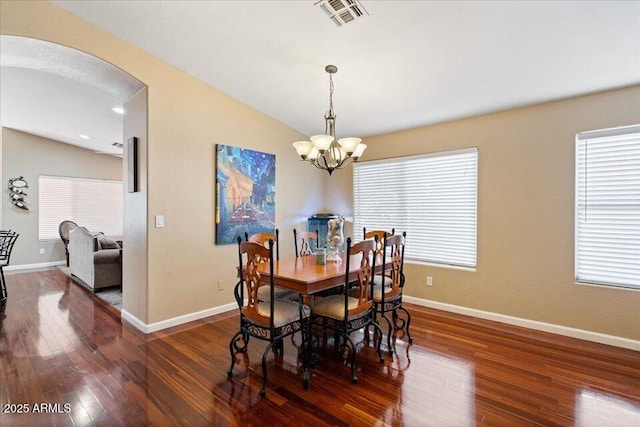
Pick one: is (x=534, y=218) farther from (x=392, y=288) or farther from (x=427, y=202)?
(x=392, y=288)

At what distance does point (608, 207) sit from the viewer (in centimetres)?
303

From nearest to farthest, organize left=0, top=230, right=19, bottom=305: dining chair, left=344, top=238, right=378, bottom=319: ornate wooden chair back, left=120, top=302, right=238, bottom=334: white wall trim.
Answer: left=344, top=238, right=378, bottom=319: ornate wooden chair back → left=120, top=302, right=238, bottom=334: white wall trim → left=0, top=230, right=19, bottom=305: dining chair

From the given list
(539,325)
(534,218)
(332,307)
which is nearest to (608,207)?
(534,218)

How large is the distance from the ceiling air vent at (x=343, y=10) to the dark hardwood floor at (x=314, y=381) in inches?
114

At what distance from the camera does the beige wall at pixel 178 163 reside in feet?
9.95

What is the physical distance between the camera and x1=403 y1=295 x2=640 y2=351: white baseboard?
2.93m

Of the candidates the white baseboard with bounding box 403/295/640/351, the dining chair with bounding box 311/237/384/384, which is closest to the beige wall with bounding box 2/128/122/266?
the dining chair with bounding box 311/237/384/384

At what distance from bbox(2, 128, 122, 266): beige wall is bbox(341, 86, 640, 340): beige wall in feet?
28.1

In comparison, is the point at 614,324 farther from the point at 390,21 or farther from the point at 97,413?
the point at 97,413

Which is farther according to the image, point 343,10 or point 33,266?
point 33,266

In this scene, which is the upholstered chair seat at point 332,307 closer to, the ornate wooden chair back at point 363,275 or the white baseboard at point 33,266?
the ornate wooden chair back at point 363,275

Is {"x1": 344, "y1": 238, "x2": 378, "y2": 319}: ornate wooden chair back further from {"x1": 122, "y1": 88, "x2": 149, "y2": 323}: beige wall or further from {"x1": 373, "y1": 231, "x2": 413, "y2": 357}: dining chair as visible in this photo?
{"x1": 122, "y1": 88, "x2": 149, "y2": 323}: beige wall

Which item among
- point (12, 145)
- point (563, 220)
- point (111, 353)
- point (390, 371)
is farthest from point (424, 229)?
point (12, 145)

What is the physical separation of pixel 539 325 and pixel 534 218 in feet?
3.92
